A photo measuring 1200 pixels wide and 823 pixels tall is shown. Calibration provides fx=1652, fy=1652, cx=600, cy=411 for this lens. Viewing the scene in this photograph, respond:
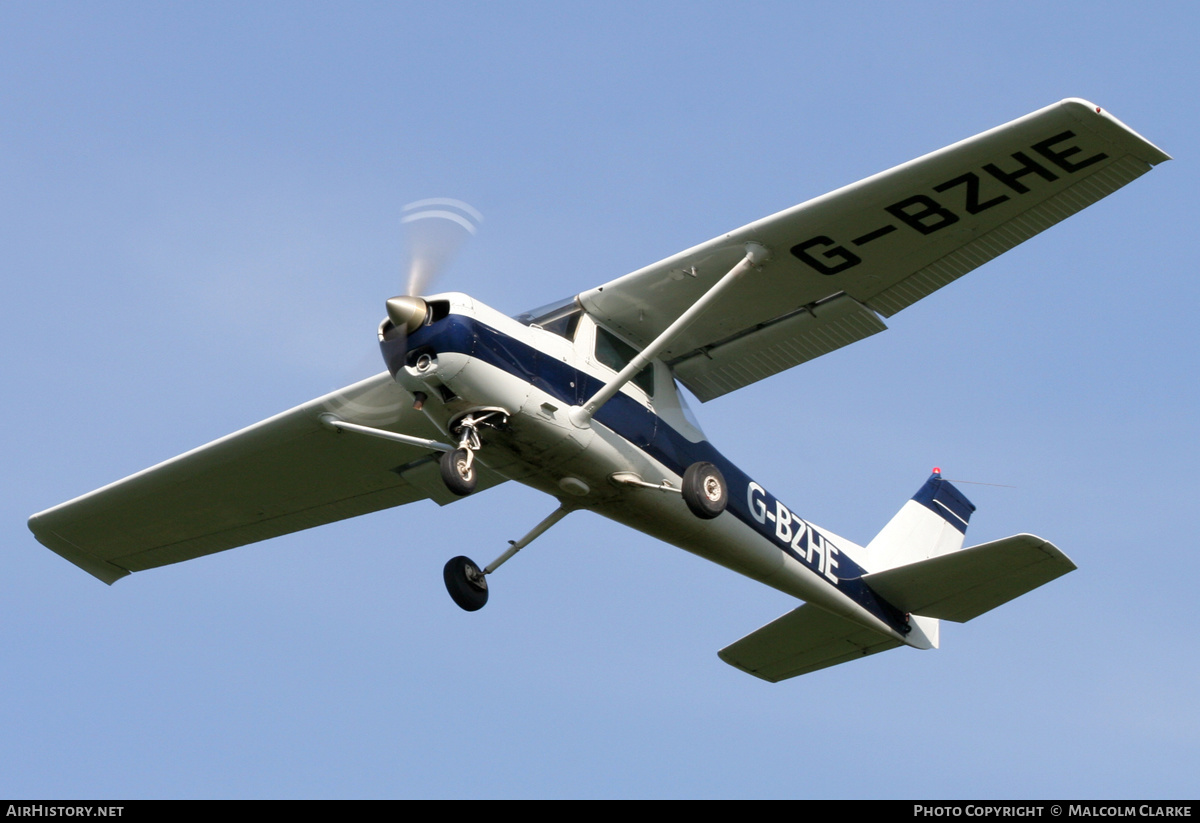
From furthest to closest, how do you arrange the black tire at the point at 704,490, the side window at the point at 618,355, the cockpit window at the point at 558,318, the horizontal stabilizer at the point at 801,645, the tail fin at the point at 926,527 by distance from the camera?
Answer: the tail fin at the point at 926,527 → the horizontal stabilizer at the point at 801,645 → the side window at the point at 618,355 → the cockpit window at the point at 558,318 → the black tire at the point at 704,490

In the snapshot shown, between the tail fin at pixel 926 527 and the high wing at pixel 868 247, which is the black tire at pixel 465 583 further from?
the tail fin at pixel 926 527

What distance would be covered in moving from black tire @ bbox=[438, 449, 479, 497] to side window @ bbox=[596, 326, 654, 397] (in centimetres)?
186

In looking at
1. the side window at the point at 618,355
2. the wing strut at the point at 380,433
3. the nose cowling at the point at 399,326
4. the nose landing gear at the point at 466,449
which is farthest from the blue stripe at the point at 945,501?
the nose cowling at the point at 399,326

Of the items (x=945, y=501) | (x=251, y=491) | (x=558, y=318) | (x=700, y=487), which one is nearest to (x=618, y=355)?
(x=558, y=318)

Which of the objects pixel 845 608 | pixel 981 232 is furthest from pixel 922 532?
pixel 981 232

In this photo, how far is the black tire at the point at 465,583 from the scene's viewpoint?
13930 millimetres

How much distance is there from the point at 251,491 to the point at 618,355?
14.2 feet

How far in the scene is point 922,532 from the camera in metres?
18.0

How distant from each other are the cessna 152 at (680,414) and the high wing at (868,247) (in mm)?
19

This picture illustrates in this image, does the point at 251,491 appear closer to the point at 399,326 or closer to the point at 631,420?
the point at 399,326

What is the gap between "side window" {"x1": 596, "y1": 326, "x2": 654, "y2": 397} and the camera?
1407 cm

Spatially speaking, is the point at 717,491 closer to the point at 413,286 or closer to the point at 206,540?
the point at 413,286

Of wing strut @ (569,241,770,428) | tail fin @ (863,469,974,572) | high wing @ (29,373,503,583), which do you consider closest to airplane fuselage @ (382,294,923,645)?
wing strut @ (569,241,770,428)

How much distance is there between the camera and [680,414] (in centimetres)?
1459
